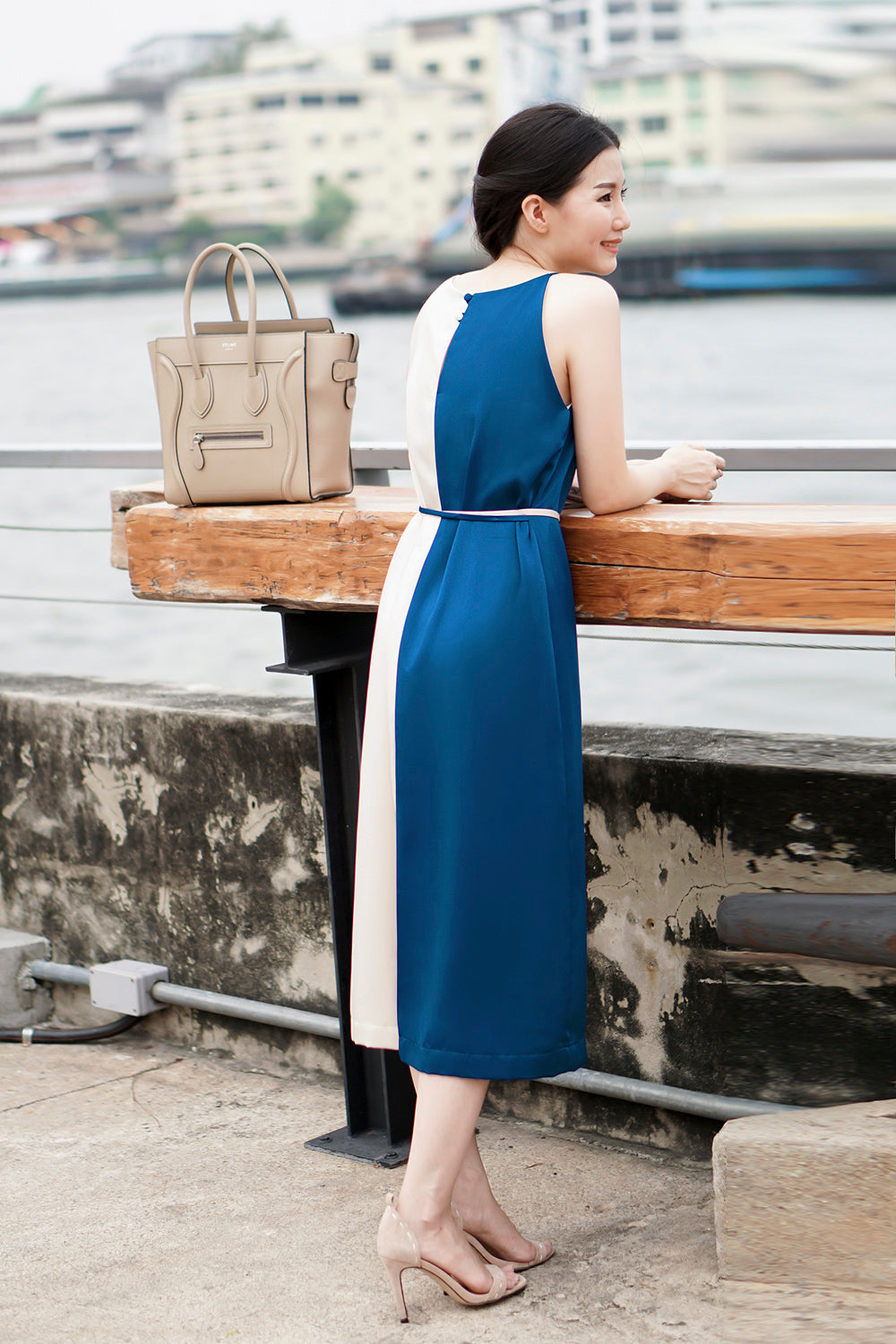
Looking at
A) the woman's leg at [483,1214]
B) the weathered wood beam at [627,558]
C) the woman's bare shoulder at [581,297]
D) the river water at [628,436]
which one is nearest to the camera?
the weathered wood beam at [627,558]

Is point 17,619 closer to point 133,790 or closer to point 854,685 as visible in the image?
point 854,685

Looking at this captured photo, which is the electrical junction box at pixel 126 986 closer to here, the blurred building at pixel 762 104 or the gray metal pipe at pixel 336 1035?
Result: the gray metal pipe at pixel 336 1035

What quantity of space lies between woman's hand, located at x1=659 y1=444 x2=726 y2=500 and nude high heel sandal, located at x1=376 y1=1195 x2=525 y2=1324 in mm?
1156

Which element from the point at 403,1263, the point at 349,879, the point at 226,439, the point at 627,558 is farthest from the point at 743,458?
the point at 403,1263

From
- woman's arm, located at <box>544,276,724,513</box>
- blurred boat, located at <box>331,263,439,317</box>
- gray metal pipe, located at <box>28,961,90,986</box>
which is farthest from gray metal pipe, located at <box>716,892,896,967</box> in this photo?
blurred boat, located at <box>331,263,439,317</box>

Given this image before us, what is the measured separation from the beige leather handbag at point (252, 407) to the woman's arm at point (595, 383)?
0.56 m

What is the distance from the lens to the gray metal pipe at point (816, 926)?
231cm

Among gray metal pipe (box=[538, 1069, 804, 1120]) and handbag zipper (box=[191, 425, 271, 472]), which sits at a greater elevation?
handbag zipper (box=[191, 425, 271, 472])

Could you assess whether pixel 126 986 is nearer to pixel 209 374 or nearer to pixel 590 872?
pixel 590 872

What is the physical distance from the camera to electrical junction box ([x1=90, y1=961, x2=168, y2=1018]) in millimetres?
3637

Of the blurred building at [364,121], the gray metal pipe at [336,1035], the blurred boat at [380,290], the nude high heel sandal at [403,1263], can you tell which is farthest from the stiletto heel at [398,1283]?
the blurred building at [364,121]

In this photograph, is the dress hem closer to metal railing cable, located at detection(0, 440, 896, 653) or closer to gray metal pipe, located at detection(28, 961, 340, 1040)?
metal railing cable, located at detection(0, 440, 896, 653)

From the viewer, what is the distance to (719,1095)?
294 cm

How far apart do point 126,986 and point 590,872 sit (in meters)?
1.18
